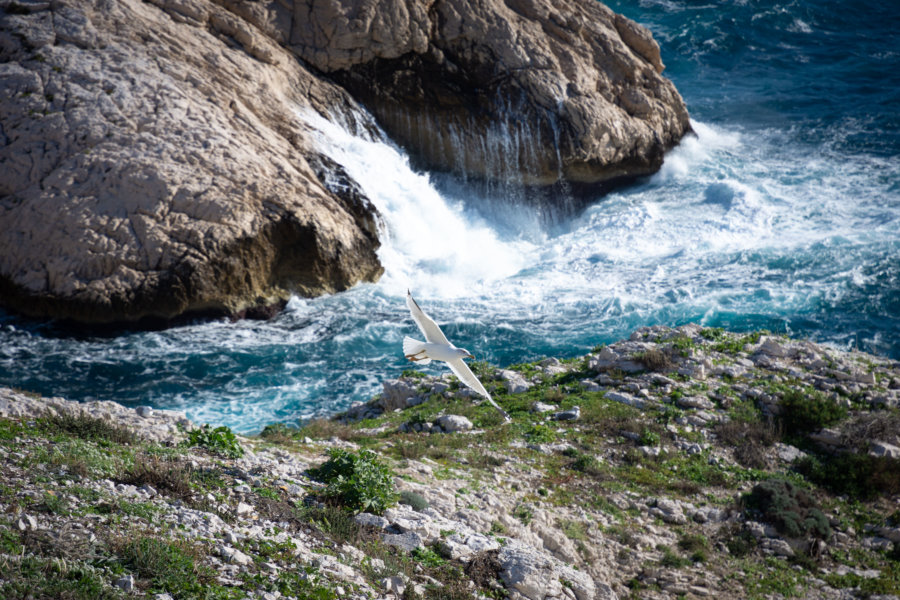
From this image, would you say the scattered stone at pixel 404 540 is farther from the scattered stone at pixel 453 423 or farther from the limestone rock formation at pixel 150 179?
the limestone rock formation at pixel 150 179

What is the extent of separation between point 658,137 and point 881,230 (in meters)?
7.92

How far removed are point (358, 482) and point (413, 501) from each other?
0.69 m

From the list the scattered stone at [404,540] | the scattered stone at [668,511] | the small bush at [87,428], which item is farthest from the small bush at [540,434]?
the small bush at [87,428]

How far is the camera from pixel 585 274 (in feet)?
65.1

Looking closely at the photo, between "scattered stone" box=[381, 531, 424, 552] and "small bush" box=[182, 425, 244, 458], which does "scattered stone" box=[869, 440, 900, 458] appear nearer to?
"scattered stone" box=[381, 531, 424, 552]

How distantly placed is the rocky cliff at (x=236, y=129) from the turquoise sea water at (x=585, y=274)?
1.03 m

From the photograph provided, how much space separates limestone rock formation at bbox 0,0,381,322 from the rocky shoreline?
219 inches

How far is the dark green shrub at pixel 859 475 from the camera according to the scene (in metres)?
9.66

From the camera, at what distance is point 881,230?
20875mm

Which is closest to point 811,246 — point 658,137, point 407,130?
point 658,137

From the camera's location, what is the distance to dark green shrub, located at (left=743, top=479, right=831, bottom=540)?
8.60 m

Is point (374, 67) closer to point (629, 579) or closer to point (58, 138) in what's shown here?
point (58, 138)

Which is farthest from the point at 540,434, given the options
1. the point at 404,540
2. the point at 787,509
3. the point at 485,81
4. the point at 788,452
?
the point at 485,81

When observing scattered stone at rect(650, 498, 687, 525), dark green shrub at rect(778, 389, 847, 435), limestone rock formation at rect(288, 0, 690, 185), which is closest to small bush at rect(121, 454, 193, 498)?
scattered stone at rect(650, 498, 687, 525)
